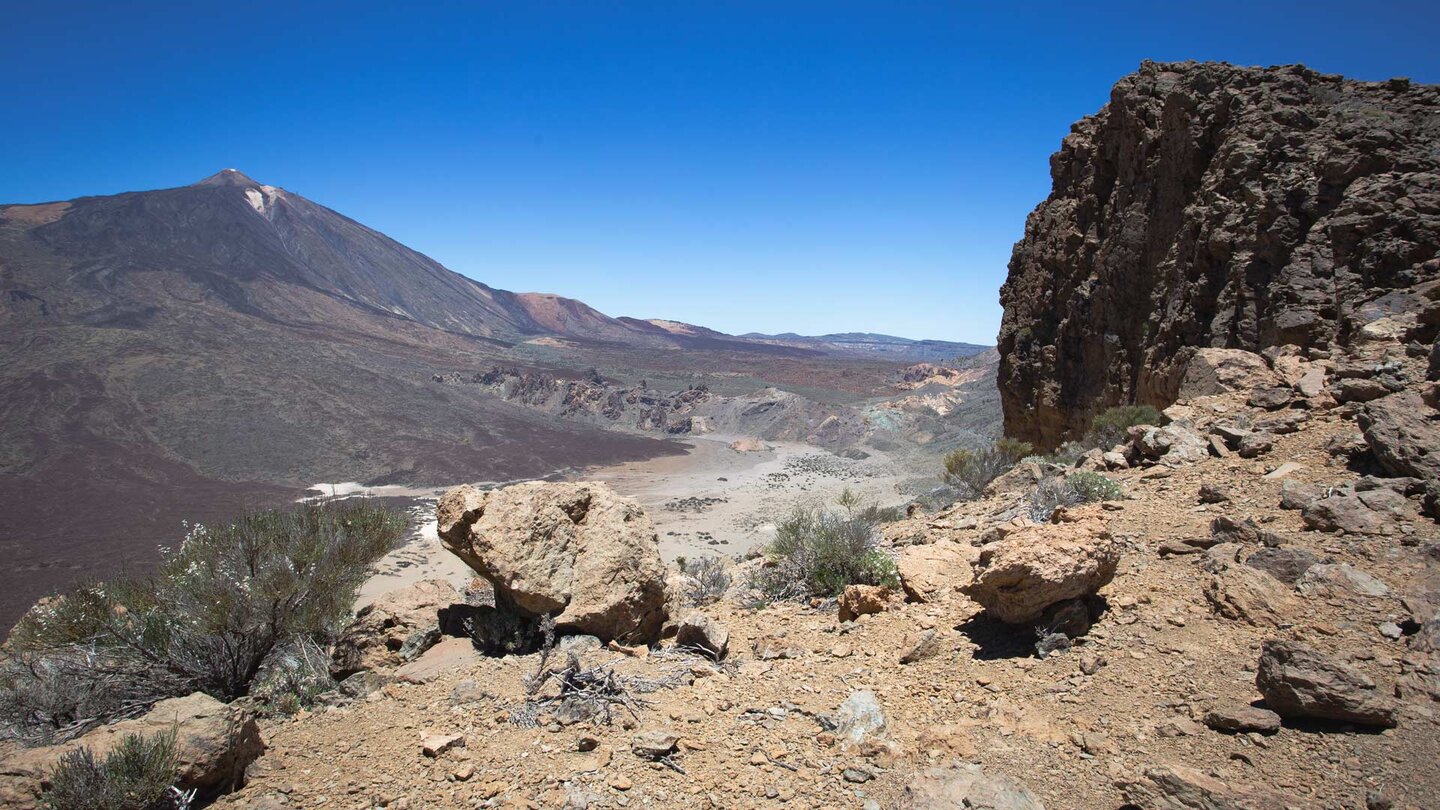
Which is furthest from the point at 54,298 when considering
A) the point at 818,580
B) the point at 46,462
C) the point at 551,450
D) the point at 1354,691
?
the point at 1354,691

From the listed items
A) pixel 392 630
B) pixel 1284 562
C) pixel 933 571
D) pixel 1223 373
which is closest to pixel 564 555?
pixel 392 630

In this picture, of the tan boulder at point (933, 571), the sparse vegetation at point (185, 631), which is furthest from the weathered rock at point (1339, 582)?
the sparse vegetation at point (185, 631)

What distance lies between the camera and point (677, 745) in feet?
11.1

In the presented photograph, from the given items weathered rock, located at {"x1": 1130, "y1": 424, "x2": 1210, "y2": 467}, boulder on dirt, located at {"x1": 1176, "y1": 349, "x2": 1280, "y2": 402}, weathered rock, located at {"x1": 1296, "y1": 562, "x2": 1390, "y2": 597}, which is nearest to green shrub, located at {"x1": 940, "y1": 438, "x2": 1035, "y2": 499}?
boulder on dirt, located at {"x1": 1176, "y1": 349, "x2": 1280, "y2": 402}

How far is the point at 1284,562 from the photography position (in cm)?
423

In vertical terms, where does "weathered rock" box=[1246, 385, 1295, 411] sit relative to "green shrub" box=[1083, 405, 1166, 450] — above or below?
above

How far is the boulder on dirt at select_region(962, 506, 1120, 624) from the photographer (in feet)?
13.3

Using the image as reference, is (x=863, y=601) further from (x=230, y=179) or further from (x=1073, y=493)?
(x=230, y=179)

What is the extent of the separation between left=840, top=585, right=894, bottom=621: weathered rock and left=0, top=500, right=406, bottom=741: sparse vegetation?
13.5ft

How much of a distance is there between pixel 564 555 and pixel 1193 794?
4133 mm

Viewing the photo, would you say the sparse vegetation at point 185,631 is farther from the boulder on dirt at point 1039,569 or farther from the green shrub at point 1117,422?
the green shrub at point 1117,422

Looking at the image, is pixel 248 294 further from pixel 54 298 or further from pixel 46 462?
pixel 46 462

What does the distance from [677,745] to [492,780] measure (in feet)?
2.92

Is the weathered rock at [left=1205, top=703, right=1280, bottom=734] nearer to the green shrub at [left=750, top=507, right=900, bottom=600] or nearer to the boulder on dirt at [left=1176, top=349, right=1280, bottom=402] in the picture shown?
the green shrub at [left=750, top=507, right=900, bottom=600]
